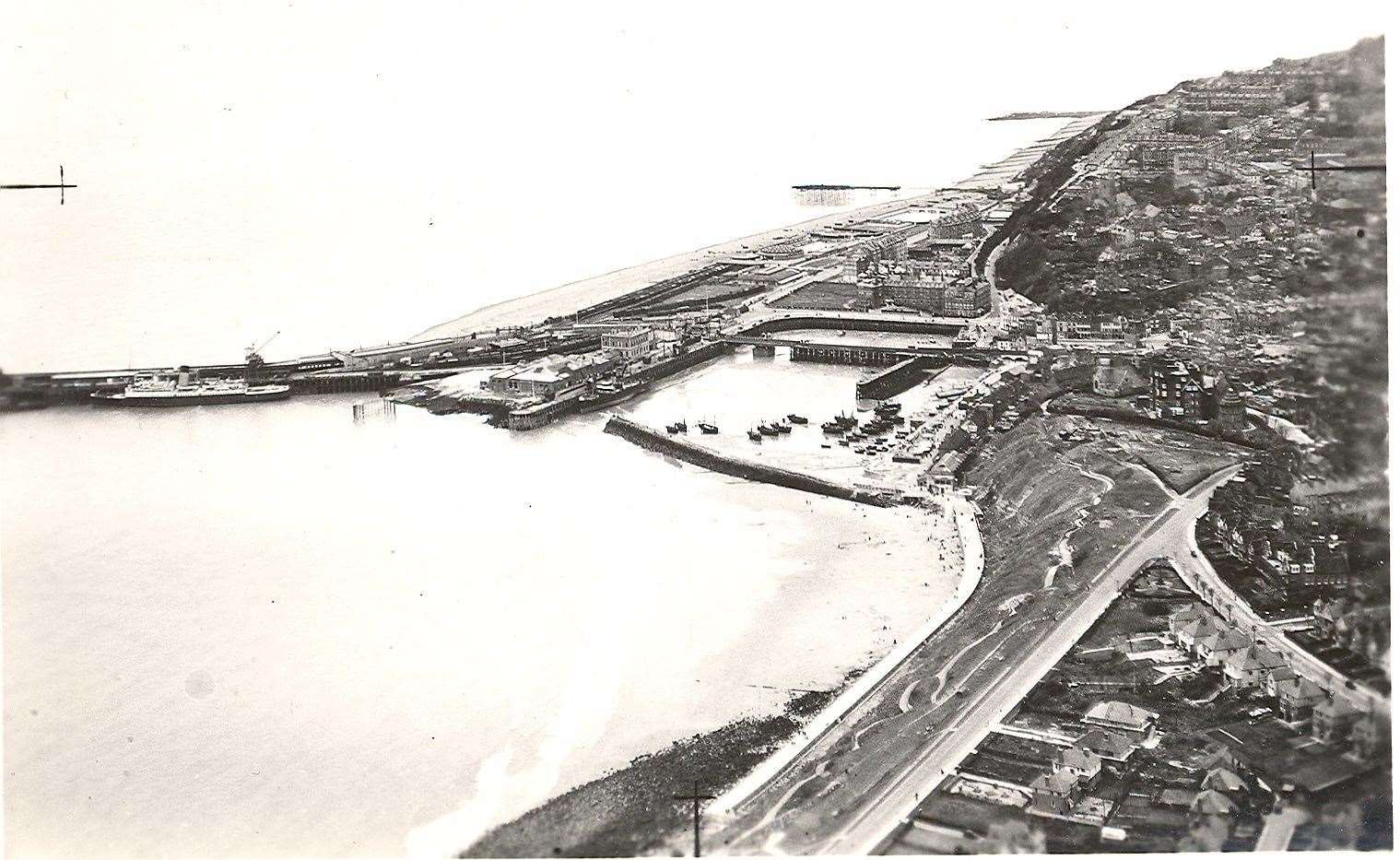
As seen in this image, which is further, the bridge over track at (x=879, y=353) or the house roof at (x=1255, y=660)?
the bridge over track at (x=879, y=353)

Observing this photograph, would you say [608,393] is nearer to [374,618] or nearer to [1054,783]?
[374,618]

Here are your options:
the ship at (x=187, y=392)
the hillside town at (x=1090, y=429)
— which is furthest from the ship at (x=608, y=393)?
the ship at (x=187, y=392)

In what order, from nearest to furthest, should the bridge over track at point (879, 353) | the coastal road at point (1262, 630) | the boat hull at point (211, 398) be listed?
the coastal road at point (1262, 630)
the boat hull at point (211, 398)
the bridge over track at point (879, 353)

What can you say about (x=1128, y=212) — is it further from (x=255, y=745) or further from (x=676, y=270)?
(x=255, y=745)

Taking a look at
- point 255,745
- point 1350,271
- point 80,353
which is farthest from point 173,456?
point 1350,271

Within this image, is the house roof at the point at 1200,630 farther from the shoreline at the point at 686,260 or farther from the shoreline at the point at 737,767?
the shoreline at the point at 686,260

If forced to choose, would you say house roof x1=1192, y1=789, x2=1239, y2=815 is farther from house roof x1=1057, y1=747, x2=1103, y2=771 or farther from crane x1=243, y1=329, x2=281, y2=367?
crane x1=243, y1=329, x2=281, y2=367
